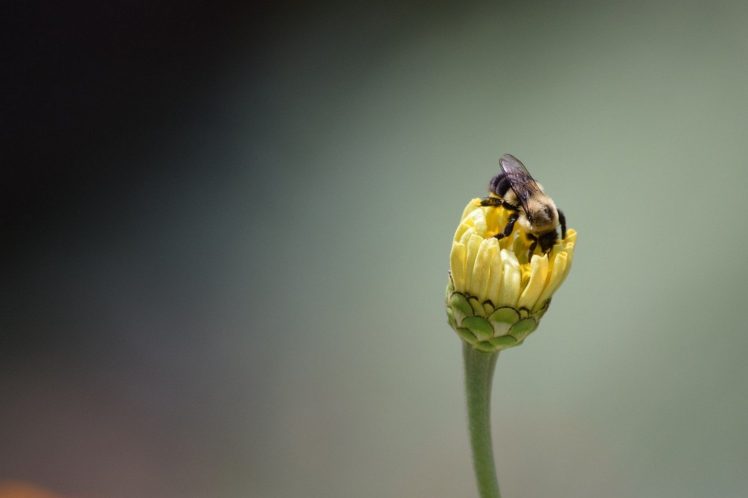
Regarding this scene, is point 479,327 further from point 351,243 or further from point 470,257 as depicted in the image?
point 351,243

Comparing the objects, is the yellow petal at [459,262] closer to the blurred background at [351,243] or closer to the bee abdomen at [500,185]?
the bee abdomen at [500,185]

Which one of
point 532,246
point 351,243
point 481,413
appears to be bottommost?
point 481,413

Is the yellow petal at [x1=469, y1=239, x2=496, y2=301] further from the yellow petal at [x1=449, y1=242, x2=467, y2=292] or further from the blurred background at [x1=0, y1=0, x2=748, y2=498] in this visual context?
the blurred background at [x1=0, y1=0, x2=748, y2=498]

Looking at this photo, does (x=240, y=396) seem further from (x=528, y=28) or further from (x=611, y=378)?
(x=528, y=28)

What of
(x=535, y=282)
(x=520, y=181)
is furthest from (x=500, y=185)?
(x=535, y=282)

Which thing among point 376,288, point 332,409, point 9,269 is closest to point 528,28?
point 376,288
